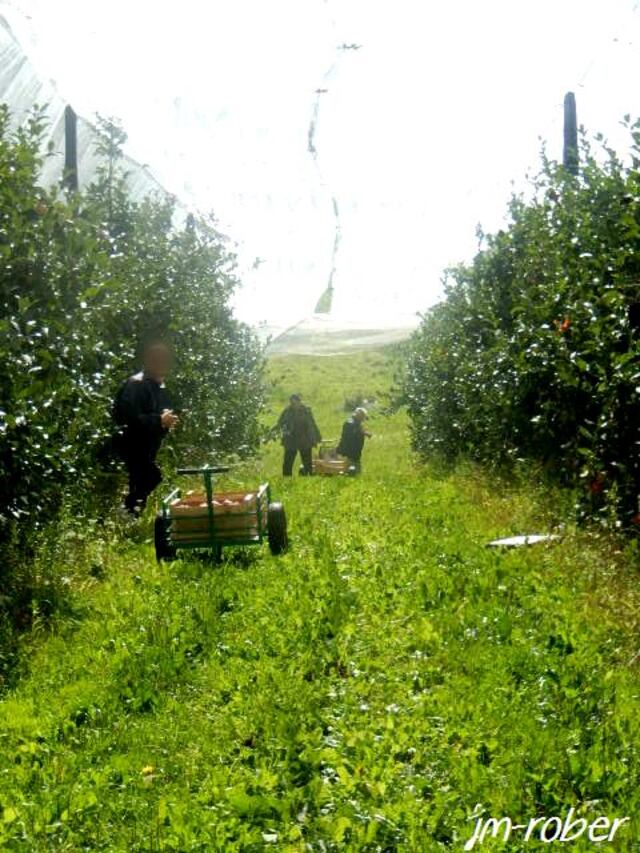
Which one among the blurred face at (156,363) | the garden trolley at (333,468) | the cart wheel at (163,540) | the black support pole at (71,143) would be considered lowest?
the garden trolley at (333,468)

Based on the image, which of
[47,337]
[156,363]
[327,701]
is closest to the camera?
[327,701]

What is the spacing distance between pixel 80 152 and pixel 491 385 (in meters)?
13.2

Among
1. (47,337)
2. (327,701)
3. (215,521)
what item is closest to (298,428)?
(215,521)

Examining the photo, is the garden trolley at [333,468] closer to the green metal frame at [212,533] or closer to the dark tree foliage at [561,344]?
the dark tree foliage at [561,344]

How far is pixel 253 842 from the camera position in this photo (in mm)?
4059

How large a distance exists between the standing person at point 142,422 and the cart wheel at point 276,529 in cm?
223

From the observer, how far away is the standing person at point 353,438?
77.2 ft

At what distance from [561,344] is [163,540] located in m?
4.95

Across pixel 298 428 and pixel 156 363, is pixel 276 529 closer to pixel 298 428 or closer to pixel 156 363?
pixel 156 363

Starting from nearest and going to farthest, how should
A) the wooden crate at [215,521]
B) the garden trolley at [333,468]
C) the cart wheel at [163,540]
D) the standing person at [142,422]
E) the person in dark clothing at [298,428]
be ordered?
the wooden crate at [215,521] < the cart wheel at [163,540] < the standing person at [142,422] < the garden trolley at [333,468] < the person in dark clothing at [298,428]

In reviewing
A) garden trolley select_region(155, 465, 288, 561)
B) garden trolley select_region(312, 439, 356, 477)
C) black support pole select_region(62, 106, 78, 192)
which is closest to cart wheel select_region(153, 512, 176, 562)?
garden trolley select_region(155, 465, 288, 561)

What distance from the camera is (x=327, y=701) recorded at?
18.4ft

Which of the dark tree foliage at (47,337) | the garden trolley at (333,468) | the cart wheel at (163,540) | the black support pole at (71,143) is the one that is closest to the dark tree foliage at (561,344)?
the garden trolley at (333,468)

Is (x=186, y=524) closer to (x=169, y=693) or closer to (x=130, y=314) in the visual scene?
(x=169, y=693)
